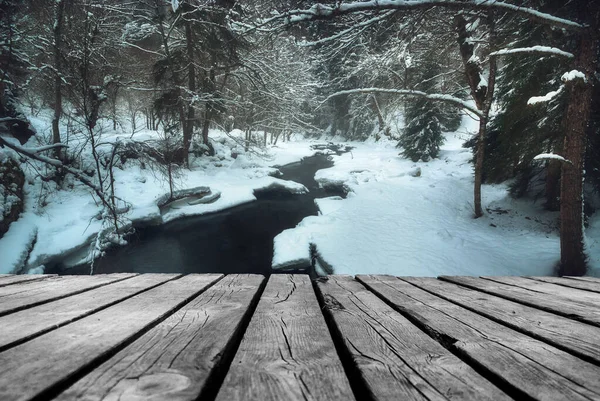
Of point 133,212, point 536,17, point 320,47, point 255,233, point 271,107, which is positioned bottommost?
point 255,233

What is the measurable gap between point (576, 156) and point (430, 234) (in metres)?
4.01

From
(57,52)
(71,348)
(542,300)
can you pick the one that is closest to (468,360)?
(542,300)

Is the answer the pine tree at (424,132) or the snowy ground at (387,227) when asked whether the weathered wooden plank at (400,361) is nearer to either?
the snowy ground at (387,227)

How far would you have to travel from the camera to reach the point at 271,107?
64.3 ft

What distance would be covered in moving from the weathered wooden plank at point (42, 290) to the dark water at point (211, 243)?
6.44 meters

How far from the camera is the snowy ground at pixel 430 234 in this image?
22.3 feet

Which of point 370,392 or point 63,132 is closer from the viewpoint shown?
point 370,392

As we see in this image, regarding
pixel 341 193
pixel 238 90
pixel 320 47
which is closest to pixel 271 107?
pixel 238 90

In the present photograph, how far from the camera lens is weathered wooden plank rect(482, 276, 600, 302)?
1.44m

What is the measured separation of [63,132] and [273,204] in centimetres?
1117

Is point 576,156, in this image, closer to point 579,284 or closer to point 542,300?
point 579,284

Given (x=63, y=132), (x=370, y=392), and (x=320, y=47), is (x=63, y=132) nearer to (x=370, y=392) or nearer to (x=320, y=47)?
(x=320, y=47)

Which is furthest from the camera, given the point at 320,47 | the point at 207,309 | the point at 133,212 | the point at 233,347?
the point at 133,212

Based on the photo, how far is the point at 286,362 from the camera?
75cm
